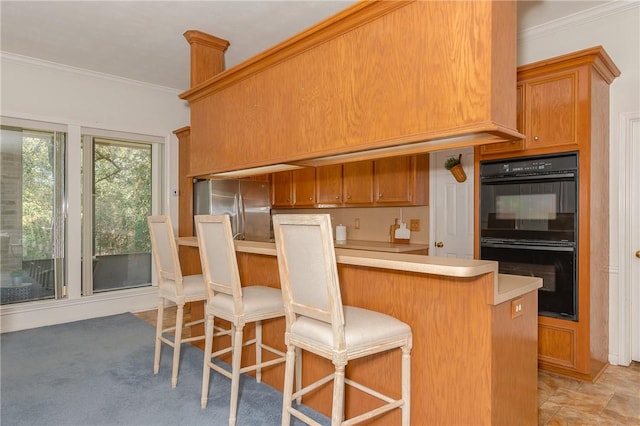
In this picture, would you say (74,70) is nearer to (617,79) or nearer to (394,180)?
(394,180)

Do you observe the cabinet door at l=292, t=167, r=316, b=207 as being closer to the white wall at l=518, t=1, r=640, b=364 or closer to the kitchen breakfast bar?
the kitchen breakfast bar

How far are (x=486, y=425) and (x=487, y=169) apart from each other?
7.08 ft

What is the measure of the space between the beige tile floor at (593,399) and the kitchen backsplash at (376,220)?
1730 millimetres

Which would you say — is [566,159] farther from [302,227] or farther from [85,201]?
[85,201]

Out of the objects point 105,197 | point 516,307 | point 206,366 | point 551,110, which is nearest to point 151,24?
point 105,197

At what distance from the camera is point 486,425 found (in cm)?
174

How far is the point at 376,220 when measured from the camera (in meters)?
4.72

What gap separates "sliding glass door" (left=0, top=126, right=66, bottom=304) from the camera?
4301mm

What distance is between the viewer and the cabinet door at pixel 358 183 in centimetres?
443

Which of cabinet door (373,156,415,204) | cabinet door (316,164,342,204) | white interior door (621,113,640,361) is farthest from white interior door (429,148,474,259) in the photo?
white interior door (621,113,640,361)

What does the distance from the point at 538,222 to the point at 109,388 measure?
3382 mm

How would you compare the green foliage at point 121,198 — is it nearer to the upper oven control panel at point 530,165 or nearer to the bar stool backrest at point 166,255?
the bar stool backrest at point 166,255

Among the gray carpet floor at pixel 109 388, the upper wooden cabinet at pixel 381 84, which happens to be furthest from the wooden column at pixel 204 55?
the gray carpet floor at pixel 109 388

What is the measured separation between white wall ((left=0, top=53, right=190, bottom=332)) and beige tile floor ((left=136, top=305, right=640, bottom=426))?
4557 millimetres
